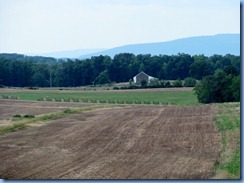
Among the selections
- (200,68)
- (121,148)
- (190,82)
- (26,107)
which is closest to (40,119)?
(26,107)

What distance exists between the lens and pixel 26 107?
73.6ft

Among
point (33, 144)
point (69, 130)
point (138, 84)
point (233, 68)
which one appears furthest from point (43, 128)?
point (233, 68)

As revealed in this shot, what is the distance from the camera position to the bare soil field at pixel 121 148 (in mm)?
11344

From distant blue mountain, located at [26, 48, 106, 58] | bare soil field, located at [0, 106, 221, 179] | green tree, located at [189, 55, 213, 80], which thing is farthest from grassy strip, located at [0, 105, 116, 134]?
green tree, located at [189, 55, 213, 80]

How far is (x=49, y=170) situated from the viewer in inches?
461

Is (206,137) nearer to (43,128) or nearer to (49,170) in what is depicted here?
(49,170)

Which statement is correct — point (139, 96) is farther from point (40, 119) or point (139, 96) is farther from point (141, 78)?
point (40, 119)

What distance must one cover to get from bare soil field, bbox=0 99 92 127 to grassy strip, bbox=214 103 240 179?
7.19 metres

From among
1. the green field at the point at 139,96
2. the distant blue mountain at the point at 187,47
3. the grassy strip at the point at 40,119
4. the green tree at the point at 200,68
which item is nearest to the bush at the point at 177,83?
the green field at the point at 139,96

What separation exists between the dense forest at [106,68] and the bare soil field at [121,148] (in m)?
1.35

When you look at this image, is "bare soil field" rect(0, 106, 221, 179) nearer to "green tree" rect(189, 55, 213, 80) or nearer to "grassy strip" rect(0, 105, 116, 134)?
"grassy strip" rect(0, 105, 116, 134)

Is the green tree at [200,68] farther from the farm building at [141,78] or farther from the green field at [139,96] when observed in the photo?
the farm building at [141,78]

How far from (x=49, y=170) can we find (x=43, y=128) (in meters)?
4.55

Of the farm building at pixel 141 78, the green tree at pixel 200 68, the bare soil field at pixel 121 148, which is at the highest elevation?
the green tree at pixel 200 68
